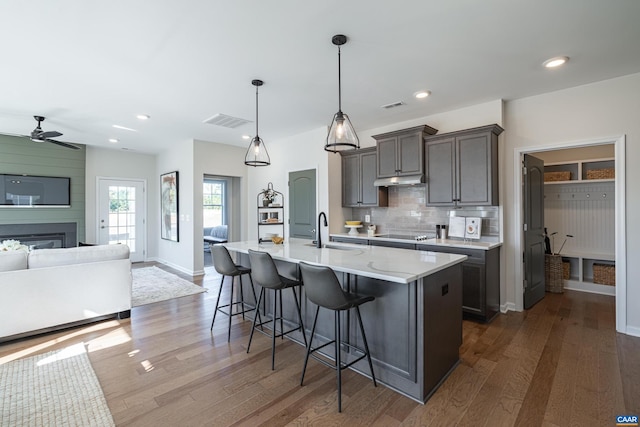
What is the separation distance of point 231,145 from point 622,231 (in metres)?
6.42

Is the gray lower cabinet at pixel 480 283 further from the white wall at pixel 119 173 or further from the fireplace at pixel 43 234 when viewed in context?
the fireplace at pixel 43 234

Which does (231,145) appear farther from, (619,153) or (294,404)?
(619,153)

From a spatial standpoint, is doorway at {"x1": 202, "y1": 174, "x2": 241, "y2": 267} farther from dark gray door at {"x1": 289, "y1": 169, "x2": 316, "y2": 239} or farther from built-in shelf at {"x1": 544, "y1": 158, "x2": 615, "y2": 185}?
built-in shelf at {"x1": 544, "y1": 158, "x2": 615, "y2": 185}

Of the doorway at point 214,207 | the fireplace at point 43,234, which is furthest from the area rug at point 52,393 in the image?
the doorway at point 214,207

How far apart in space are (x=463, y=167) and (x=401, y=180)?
2.80ft

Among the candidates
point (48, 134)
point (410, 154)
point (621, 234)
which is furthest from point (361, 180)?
point (48, 134)

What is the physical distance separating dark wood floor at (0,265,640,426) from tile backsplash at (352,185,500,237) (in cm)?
132

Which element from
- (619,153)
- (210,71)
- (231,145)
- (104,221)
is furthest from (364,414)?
(104,221)

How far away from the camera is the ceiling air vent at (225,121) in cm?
466

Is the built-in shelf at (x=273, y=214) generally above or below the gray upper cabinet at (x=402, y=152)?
below

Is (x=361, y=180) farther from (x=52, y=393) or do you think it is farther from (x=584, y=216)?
(x=52, y=393)

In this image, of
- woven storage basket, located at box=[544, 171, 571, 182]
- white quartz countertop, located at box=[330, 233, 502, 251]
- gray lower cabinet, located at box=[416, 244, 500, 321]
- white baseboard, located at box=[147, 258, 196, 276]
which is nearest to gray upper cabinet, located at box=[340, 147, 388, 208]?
white quartz countertop, located at box=[330, 233, 502, 251]

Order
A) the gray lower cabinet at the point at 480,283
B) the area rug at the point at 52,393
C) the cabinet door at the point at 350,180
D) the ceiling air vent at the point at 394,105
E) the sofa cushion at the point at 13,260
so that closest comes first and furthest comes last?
the area rug at the point at 52,393 → the sofa cushion at the point at 13,260 → the gray lower cabinet at the point at 480,283 → the ceiling air vent at the point at 394,105 → the cabinet door at the point at 350,180

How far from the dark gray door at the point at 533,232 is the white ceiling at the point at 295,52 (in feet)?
3.63
